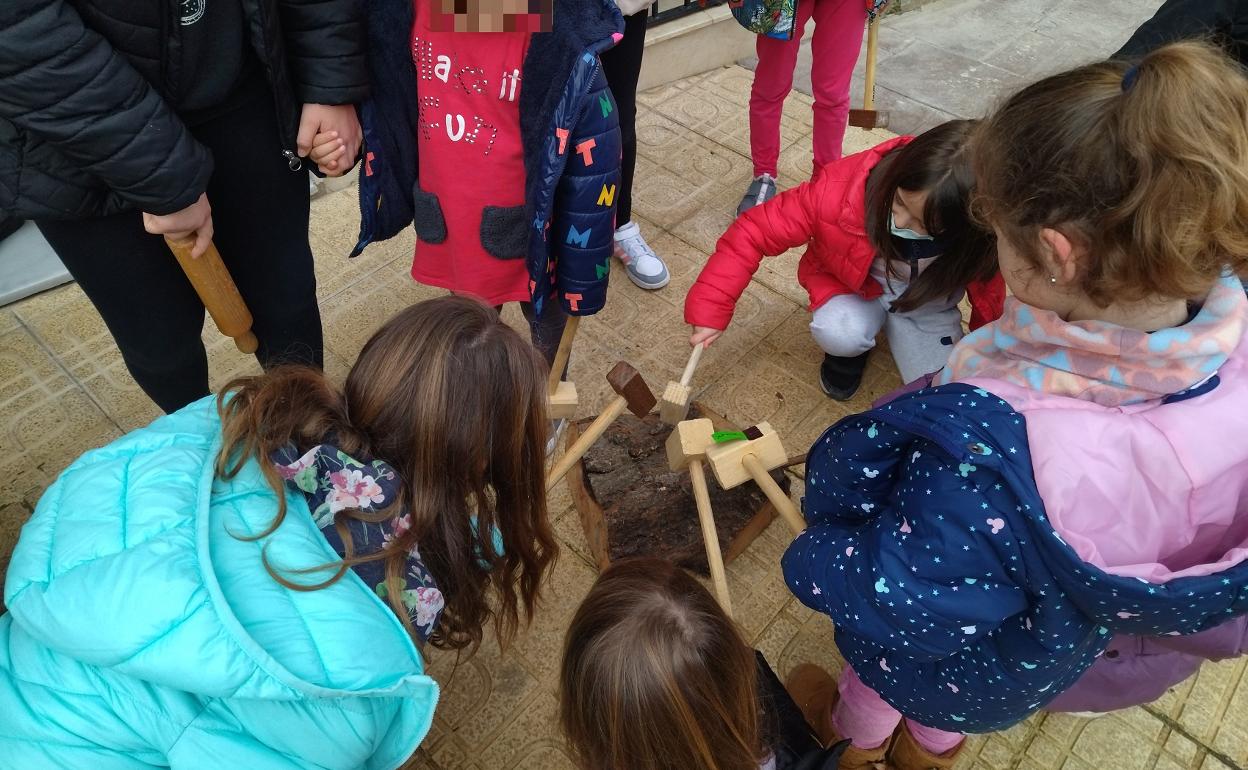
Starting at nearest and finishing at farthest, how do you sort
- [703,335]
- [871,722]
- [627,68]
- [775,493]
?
[871,722]
[775,493]
[703,335]
[627,68]

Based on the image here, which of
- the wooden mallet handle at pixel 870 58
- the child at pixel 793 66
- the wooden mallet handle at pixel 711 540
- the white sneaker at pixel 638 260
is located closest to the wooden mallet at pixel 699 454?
the wooden mallet handle at pixel 711 540

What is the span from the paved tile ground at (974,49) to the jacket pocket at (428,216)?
2681mm

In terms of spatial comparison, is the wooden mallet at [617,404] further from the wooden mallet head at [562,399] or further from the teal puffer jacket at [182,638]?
the teal puffer jacket at [182,638]

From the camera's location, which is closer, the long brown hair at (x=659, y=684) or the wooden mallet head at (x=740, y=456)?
the long brown hair at (x=659, y=684)

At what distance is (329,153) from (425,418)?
0.78m

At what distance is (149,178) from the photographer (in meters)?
1.34

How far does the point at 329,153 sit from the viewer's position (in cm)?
170

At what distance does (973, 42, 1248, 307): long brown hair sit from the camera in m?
0.90

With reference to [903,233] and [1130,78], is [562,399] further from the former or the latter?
[1130,78]

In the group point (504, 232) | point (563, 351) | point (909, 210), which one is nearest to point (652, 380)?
point (563, 351)

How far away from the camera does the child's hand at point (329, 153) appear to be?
1671 mm

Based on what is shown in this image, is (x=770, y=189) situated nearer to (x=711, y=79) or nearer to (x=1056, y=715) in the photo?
(x=711, y=79)

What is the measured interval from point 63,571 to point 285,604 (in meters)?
0.28

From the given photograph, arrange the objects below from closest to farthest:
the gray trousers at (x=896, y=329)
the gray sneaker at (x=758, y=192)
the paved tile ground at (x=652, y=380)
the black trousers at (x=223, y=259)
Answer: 1. the black trousers at (x=223, y=259)
2. the paved tile ground at (x=652, y=380)
3. the gray trousers at (x=896, y=329)
4. the gray sneaker at (x=758, y=192)
